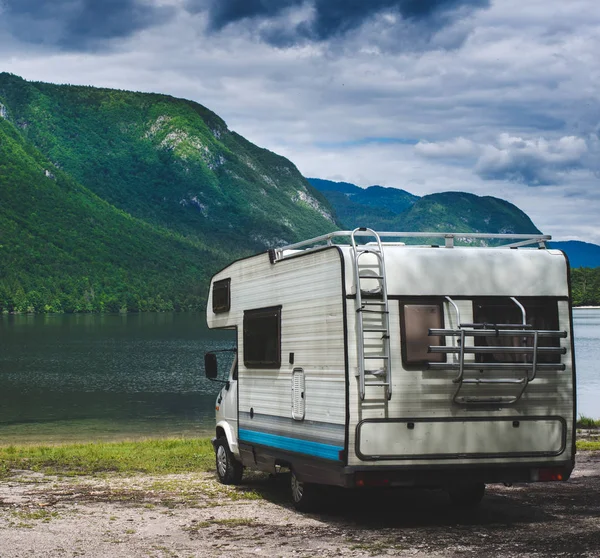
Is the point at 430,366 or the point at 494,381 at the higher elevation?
the point at 430,366

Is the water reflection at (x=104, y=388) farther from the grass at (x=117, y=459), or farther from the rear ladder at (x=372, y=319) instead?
the rear ladder at (x=372, y=319)

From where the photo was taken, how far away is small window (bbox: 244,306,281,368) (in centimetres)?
1209

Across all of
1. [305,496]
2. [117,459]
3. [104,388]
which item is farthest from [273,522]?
[104,388]

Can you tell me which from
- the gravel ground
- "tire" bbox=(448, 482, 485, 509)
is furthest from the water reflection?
"tire" bbox=(448, 482, 485, 509)

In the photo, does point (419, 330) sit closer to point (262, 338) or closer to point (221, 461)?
point (262, 338)

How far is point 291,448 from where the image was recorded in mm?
11508

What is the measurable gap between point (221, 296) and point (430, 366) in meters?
4.79

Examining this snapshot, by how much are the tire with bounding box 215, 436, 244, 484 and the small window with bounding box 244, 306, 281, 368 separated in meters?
1.76

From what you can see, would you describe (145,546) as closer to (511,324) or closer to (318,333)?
(318,333)

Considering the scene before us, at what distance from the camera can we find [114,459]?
1753 centimetres

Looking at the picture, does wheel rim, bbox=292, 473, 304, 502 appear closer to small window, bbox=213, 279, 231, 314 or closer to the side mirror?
small window, bbox=213, 279, 231, 314

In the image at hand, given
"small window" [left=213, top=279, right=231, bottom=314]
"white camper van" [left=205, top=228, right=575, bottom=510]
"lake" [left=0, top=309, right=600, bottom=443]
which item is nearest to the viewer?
"white camper van" [left=205, top=228, right=575, bottom=510]

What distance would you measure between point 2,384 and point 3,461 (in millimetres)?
39067

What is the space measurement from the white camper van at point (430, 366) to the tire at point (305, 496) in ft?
0.07
